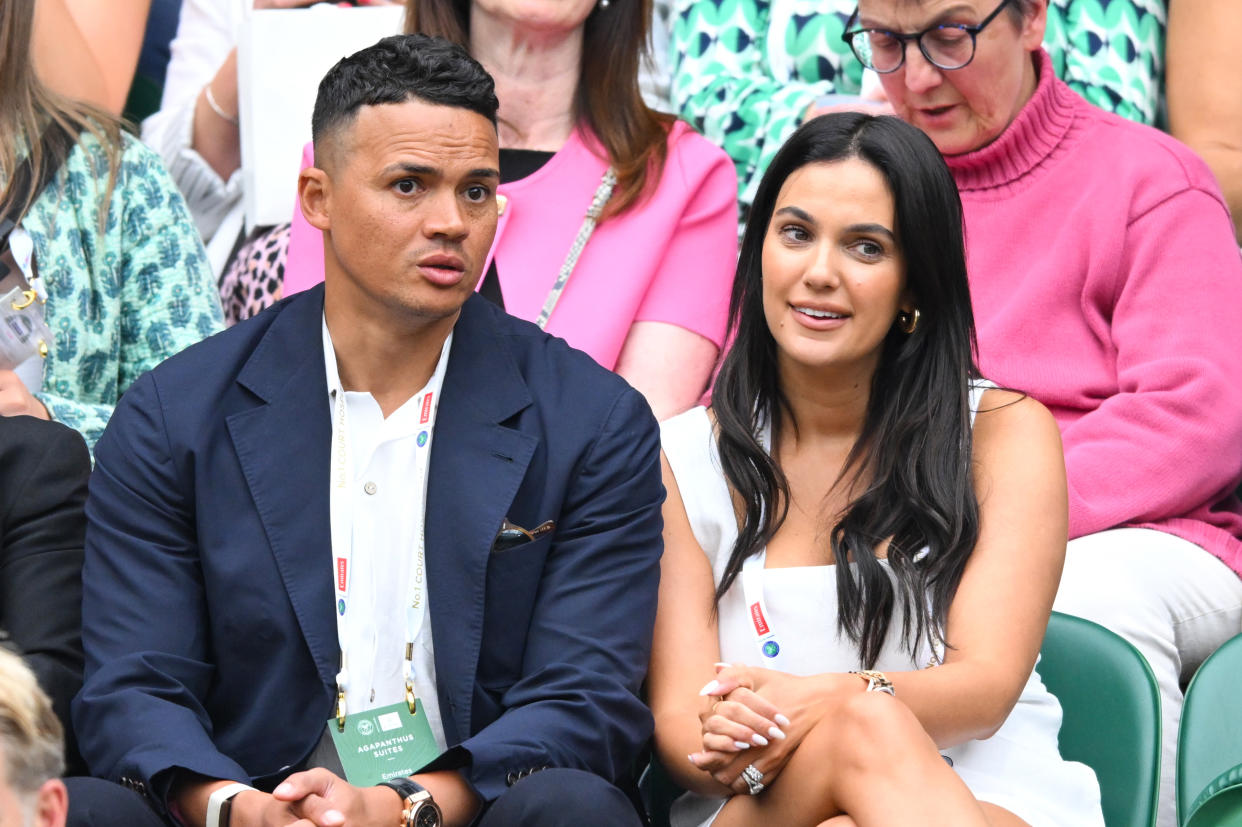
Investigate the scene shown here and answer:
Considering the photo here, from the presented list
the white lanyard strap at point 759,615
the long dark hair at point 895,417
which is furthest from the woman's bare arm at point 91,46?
the white lanyard strap at point 759,615

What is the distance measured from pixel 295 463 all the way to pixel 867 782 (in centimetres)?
98

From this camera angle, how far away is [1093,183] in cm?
349

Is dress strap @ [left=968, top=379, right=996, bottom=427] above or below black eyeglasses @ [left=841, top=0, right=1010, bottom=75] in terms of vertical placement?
below

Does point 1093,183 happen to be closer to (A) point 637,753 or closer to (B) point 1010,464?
(B) point 1010,464

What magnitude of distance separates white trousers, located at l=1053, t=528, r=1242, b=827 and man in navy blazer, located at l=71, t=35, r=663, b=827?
846mm

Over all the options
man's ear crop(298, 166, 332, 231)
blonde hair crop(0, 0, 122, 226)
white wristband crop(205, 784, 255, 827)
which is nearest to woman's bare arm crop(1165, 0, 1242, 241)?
man's ear crop(298, 166, 332, 231)

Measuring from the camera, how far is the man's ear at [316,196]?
2.85m

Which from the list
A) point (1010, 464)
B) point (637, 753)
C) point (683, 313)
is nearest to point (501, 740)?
point (637, 753)

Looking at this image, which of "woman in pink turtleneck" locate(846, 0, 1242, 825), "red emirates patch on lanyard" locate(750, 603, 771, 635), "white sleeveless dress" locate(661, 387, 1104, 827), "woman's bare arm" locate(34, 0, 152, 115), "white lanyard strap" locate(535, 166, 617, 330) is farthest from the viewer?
"woman's bare arm" locate(34, 0, 152, 115)

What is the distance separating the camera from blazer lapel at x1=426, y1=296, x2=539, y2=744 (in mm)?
2635

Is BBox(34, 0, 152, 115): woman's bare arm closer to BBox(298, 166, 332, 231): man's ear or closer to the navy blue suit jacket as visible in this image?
BBox(298, 166, 332, 231): man's ear

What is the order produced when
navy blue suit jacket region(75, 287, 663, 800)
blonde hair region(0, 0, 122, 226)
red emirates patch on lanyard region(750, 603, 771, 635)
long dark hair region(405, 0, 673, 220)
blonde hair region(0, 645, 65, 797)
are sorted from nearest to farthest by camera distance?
blonde hair region(0, 645, 65, 797), navy blue suit jacket region(75, 287, 663, 800), red emirates patch on lanyard region(750, 603, 771, 635), blonde hair region(0, 0, 122, 226), long dark hair region(405, 0, 673, 220)

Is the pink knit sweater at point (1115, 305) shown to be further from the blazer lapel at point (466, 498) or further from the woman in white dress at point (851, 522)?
the blazer lapel at point (466, 498)

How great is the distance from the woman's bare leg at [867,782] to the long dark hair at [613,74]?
146cm
